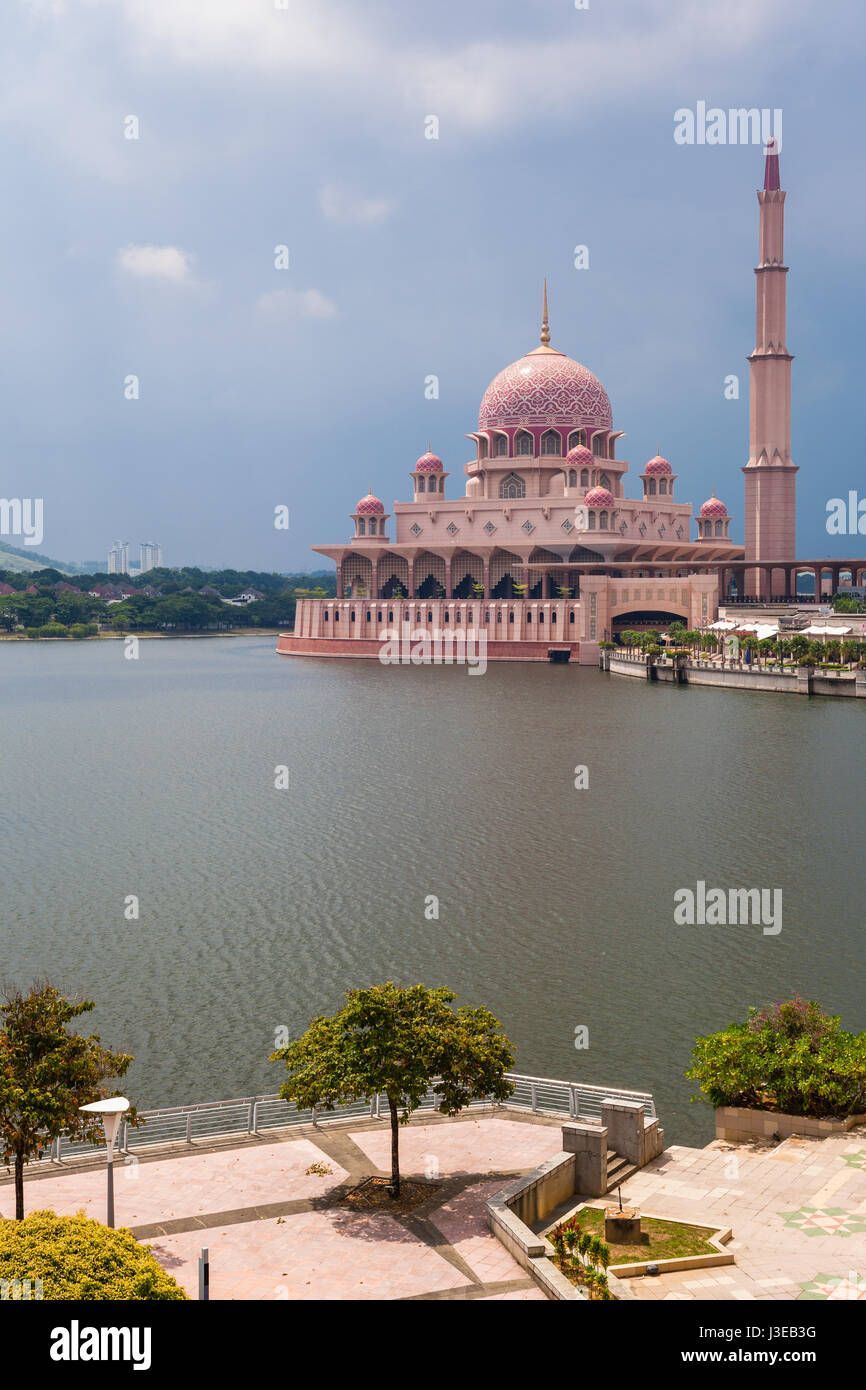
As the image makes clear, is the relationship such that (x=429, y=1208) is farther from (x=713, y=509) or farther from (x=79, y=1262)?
(x=713, y=509)

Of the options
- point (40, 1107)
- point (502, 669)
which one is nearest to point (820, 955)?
point (40, 1107)

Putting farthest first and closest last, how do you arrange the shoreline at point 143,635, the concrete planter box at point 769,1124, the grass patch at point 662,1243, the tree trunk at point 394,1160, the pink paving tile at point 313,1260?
1. the shoreline at point 143,635
2. the concrete planter box at point 769,1124
3. the tree trunk at point 394,1160
4. the grass patch at point 662,1243
5. the pink paving tile at point 313,1260

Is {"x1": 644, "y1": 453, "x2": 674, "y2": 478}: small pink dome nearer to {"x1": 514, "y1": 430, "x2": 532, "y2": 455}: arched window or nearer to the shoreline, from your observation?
{"x1": 514, "y1": 430, "x2": 532, "y2": 455}: arched window

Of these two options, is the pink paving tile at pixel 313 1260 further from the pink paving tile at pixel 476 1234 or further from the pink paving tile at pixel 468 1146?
the pink paving tile at pixel 468 1146

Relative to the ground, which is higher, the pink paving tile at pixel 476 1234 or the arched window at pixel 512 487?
the arched window at pixel 512 487

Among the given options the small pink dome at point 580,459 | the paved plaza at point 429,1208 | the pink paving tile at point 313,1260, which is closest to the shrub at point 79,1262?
the pink paving tile at point 313,1260

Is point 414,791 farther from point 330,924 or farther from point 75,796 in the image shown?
point 330,924
